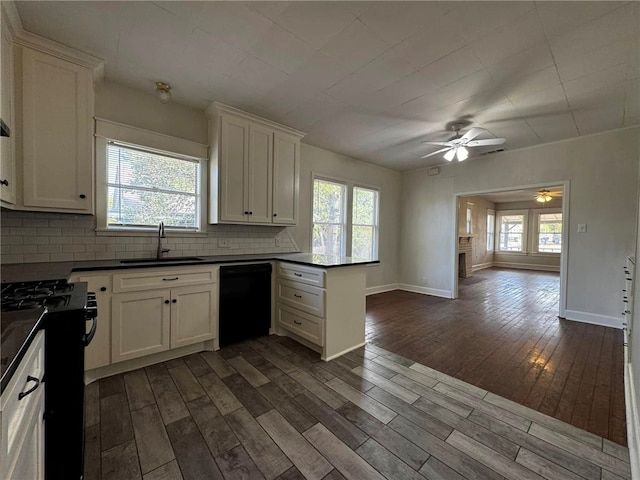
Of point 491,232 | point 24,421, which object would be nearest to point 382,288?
point 24,421

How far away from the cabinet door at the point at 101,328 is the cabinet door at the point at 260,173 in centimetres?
155

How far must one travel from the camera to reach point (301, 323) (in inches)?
113

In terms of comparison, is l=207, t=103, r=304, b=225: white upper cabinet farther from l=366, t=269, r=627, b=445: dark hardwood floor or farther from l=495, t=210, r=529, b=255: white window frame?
l=495, t=210, r=529, b=255: white window frame

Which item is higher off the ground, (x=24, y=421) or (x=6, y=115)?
(x=6, y=115)

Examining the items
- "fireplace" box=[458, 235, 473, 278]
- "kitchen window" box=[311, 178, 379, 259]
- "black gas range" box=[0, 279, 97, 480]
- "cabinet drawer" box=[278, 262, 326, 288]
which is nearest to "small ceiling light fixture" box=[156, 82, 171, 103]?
"cabinet drawer" box=[278, 262, 326, 288]

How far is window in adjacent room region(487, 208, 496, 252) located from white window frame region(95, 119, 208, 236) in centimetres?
1040

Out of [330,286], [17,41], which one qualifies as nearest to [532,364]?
[330,286]

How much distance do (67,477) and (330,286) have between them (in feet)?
6.44

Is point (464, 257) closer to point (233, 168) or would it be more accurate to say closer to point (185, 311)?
point (233, 168)

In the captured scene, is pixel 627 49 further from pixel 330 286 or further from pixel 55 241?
pixel 55 241

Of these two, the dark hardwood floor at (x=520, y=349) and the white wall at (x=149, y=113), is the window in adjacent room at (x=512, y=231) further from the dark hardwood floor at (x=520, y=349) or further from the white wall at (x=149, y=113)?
the white wall at (x=149, y=113)

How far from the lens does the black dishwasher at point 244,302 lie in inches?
111

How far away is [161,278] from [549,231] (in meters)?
11.7

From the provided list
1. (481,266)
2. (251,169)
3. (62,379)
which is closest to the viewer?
(62,379)
